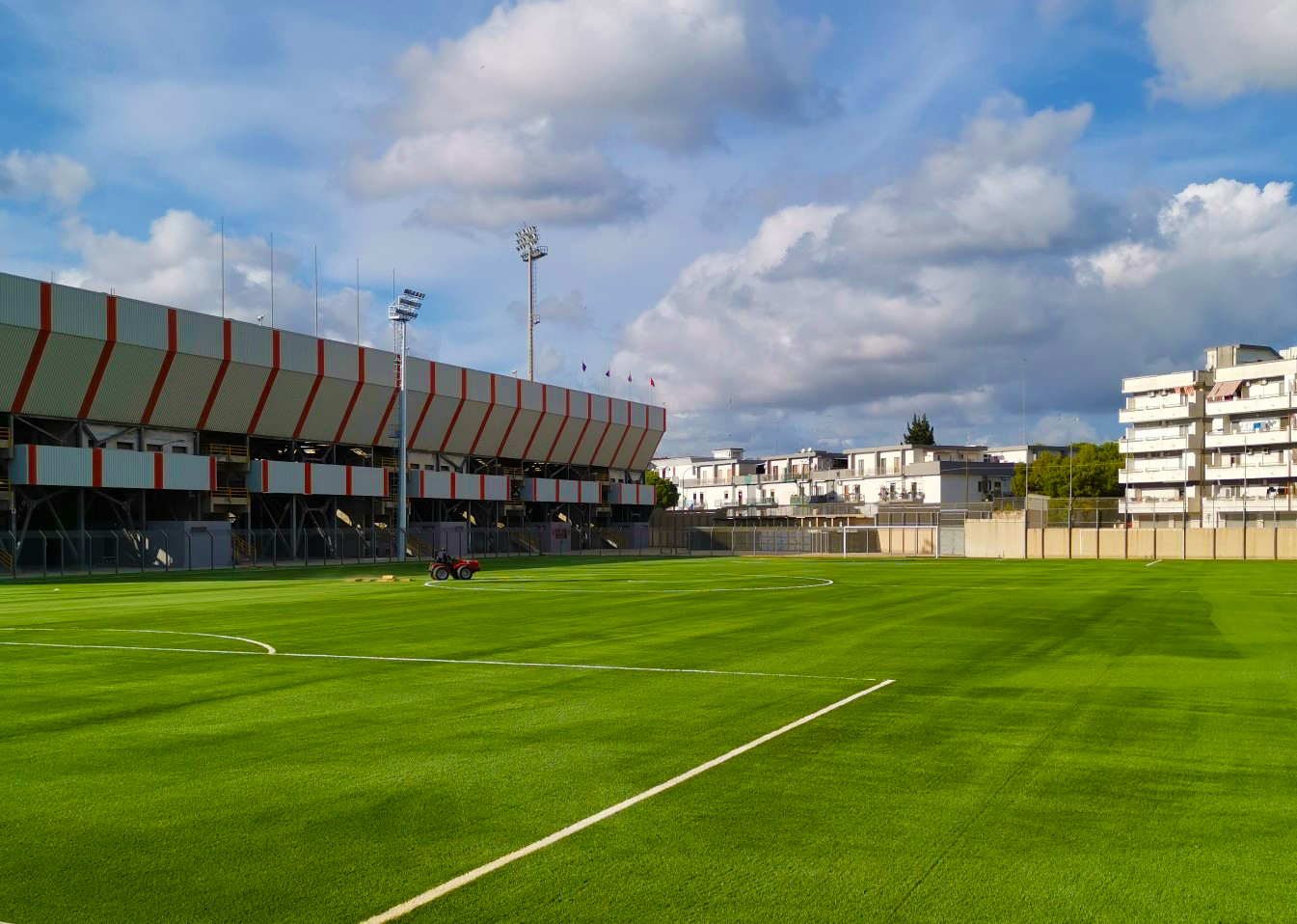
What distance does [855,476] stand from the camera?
156500mm

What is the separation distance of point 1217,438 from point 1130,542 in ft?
129

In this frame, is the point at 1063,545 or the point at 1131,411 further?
the point at 1131,411

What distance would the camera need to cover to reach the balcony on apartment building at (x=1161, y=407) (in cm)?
11394

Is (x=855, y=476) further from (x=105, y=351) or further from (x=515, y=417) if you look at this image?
(x=105, y=351)

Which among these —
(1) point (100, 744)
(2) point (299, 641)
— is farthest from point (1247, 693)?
(2) point (299, 641)

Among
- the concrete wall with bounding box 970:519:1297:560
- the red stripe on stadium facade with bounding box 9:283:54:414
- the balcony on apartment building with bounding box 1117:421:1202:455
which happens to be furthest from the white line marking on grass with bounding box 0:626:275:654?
the balcony on apartment building with bounding box 1117:421:1202:455

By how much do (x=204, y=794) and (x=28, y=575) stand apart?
180 feet

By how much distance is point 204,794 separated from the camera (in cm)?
998

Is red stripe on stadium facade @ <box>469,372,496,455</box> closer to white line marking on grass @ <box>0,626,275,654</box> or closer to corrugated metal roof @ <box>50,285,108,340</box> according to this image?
corrugated metal roof @ <box>50,285,108,340</box>

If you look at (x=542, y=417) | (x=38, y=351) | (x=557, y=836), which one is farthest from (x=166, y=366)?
(x=557, y=836)

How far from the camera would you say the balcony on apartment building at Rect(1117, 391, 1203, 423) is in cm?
11394

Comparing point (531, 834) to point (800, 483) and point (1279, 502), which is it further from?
point (800, 483)

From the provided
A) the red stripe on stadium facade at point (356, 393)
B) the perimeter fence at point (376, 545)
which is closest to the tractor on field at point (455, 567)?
the perimeter fence at point (376, 545)

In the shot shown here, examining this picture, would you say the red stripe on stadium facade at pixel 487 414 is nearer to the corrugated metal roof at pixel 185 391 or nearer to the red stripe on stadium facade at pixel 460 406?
the red stripe on stadium facade at pixel 460 406
